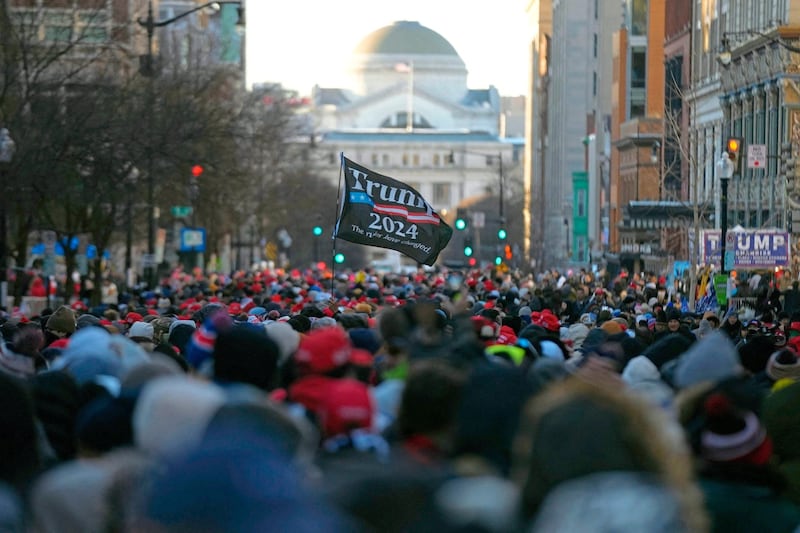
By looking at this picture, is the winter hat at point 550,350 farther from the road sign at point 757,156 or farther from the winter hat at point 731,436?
the road sign at point 757,156

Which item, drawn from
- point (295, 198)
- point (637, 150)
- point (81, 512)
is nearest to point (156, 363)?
point (81, 512)

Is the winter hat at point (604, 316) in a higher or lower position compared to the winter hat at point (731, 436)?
higher

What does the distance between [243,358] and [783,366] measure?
4.83 meters

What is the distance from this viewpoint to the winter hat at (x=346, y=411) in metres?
7.30

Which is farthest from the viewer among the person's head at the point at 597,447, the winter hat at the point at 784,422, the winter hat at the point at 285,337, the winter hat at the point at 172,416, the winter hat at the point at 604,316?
the winter hat at the point at 604,316

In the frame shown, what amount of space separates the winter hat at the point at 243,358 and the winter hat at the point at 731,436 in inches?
79.7

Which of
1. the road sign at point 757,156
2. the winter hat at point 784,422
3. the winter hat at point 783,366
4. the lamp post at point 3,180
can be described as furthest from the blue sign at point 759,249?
the winter hat at point 784,422

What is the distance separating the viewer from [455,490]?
18.8 feet

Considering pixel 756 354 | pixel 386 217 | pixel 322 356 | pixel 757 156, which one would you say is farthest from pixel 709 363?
pixel 757 156

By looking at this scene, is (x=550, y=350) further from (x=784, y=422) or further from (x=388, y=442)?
(x=388, y=442)

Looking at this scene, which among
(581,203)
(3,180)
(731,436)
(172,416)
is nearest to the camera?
(172,416)

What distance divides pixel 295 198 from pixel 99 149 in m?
48.9

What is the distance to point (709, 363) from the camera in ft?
29.9

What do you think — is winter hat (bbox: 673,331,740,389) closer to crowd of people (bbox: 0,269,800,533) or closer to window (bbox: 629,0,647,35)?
crowd of people (bbox: 0,269,800,533)
